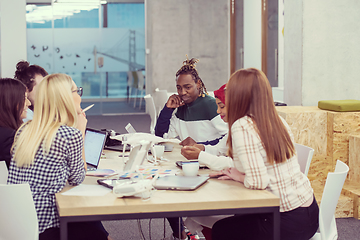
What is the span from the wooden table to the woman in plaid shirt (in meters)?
0.10

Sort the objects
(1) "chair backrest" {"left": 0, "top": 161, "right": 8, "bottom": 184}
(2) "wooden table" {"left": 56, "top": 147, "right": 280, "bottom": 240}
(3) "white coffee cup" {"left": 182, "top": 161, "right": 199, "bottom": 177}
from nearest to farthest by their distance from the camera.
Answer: (2) "wooden table" {"left": 56, "top": 147, "right": 280, "bottom": 240} < (3) "white coffee cup" {"left": 182, "top": 161, "right": 199, "bottom": 177} < (1) "chair backrest" {"left": 0, "top": 161, "right": 8, "bottom": 184}

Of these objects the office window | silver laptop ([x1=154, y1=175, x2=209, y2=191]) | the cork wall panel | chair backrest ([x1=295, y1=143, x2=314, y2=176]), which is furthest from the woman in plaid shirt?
the office window

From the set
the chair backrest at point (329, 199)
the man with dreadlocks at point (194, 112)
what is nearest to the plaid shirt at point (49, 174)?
the chair backrest at point (329, 199)

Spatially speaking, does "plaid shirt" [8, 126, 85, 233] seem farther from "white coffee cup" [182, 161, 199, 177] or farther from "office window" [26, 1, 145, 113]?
"office window" [26, 1, 145, 113]

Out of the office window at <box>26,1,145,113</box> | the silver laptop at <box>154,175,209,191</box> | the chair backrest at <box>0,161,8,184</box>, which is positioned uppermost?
the office window at <box>26,1,145,113</box>

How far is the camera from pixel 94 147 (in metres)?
2.42

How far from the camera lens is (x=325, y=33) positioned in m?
4.77

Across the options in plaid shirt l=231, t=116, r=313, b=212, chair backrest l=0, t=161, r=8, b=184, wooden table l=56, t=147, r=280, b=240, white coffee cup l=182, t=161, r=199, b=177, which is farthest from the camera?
chair backrest l=0, t=161, r=8, b=184

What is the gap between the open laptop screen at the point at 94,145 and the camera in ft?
7.78

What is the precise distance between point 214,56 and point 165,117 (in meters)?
7.78

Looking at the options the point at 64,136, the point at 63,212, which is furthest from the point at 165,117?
the point at 63,212

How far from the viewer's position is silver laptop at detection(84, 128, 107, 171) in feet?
7.78

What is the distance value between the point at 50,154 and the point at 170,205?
587 millimetres

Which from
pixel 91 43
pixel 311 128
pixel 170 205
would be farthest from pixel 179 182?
pixel 91 43
